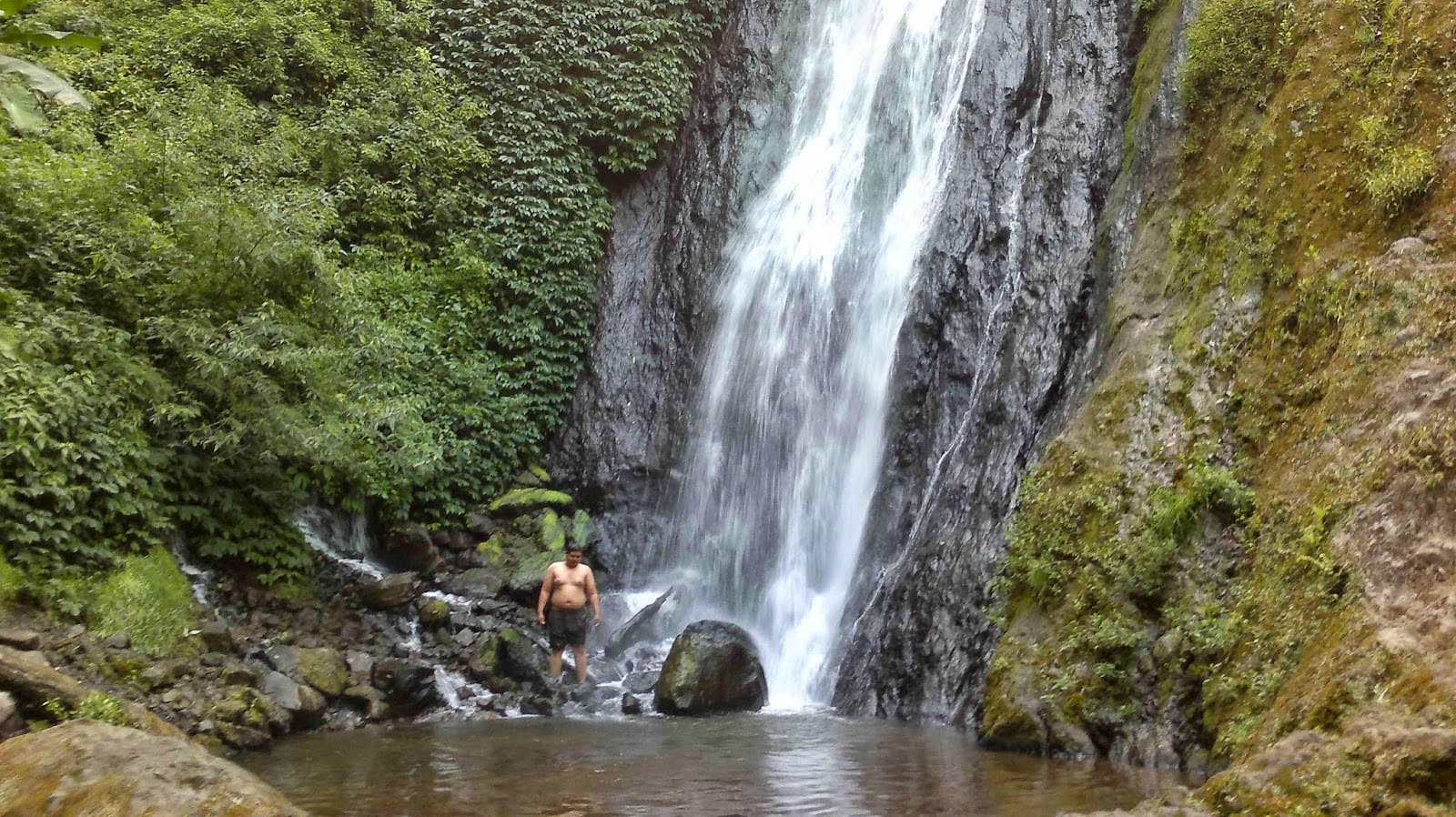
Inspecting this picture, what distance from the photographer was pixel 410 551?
13.5 meters

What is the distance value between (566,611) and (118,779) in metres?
7.71

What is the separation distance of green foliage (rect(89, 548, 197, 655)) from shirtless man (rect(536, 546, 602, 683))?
3.64m

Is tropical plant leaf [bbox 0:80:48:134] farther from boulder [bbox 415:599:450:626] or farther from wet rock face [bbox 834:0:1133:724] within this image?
boulder [bbox 415:599:450:626]

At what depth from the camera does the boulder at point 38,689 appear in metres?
6.20

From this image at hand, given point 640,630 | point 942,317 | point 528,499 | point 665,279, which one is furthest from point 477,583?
point 942,317

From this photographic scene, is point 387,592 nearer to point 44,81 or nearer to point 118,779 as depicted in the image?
point 118,779

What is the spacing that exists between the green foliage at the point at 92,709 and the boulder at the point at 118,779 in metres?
2.22

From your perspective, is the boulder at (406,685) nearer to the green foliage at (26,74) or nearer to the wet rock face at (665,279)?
the wet rock face at (665,279)

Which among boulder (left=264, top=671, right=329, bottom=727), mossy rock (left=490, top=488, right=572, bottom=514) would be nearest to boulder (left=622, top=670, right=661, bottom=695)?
boulder (left=264, top=671, right=329, bottom=727)

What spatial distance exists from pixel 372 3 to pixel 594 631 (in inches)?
491

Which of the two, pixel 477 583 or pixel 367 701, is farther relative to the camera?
pixel 477 583

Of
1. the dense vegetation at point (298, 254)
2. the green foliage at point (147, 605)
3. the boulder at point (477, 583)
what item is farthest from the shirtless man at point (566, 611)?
the green foliage at point (147, 605)

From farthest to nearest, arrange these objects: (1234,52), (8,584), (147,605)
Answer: (1234,52) → (147,605) → (8,584)

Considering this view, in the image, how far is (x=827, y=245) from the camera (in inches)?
612
